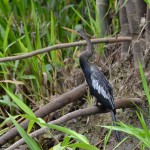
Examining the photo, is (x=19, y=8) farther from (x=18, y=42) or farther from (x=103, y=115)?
(x=103, y=115)

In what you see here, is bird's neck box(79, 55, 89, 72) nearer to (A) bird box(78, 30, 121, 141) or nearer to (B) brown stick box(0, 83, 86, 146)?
(A) bird box(78, 30, 121, 141)

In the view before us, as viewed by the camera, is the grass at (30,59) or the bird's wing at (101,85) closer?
the bird's wing at (101,85)

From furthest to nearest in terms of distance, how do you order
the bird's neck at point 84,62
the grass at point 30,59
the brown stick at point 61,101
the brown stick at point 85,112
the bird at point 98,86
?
the grass at point 30,59 < the brown stick at point 61,101 < the bird's neck at point 84,62 < the bird at point 98,86 < the brown stick at point 85,112

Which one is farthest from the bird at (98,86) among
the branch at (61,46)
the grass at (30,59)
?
the grass at (30,59)

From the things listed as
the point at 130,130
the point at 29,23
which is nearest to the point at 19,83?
the point at 29,23

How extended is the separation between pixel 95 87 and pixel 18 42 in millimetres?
1198

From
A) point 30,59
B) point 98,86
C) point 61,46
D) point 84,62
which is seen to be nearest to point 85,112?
point 98,86

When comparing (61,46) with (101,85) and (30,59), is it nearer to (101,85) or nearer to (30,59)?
(101,85)

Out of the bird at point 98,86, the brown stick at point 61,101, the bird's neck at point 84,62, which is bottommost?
the brown stick at point 61,101

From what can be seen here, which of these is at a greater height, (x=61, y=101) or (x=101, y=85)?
(x=101, y=85)

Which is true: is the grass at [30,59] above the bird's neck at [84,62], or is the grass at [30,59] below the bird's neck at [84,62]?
below

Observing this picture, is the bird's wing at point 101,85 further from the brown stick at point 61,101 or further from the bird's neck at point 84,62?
the brown stick at point 61,101

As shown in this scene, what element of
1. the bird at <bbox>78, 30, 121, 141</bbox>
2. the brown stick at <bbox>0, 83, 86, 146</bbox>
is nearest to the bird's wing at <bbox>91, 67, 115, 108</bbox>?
the bird at <bbox>78, 30, 121, 141</bbox>

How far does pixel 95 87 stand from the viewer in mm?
4051
